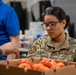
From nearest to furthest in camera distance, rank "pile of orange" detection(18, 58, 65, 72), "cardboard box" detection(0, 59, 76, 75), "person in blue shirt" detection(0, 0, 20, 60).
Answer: "cardboard box" detection(0, 59, 76, 75) → "pile of orange" detection(18, 58, 65, 72) → "person in blue shirt" detection(0, 0, 20, 60)

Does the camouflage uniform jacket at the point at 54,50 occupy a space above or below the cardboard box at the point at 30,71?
below

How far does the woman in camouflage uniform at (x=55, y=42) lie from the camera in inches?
86.9

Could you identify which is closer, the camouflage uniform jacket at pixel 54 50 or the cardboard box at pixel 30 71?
the cardboard box at pixel 30 71

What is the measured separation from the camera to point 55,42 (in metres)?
2.31

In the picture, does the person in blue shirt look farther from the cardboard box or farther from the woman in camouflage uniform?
the cardboard box

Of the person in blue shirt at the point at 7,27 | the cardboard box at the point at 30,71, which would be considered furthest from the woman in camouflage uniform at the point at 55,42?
the cardboard box at the point at 30,71

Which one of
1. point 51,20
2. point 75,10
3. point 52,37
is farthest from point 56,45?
point 75,10

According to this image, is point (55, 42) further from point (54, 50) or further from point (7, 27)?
point (7, 27)

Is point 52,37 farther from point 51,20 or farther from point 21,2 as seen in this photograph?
point 21,2

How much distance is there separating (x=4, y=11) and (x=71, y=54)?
29.3 inches

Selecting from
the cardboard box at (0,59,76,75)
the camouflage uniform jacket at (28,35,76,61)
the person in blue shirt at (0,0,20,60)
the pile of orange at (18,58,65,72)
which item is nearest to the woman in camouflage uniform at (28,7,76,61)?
the camouflage uniform jacket at (28,35,76,61)

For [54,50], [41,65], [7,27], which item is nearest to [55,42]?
[54,50]

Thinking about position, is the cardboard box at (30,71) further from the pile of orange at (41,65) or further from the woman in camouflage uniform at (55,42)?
the woman in camouflage uniform at (55,42)

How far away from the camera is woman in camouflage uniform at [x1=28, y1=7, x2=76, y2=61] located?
86.9 inches
